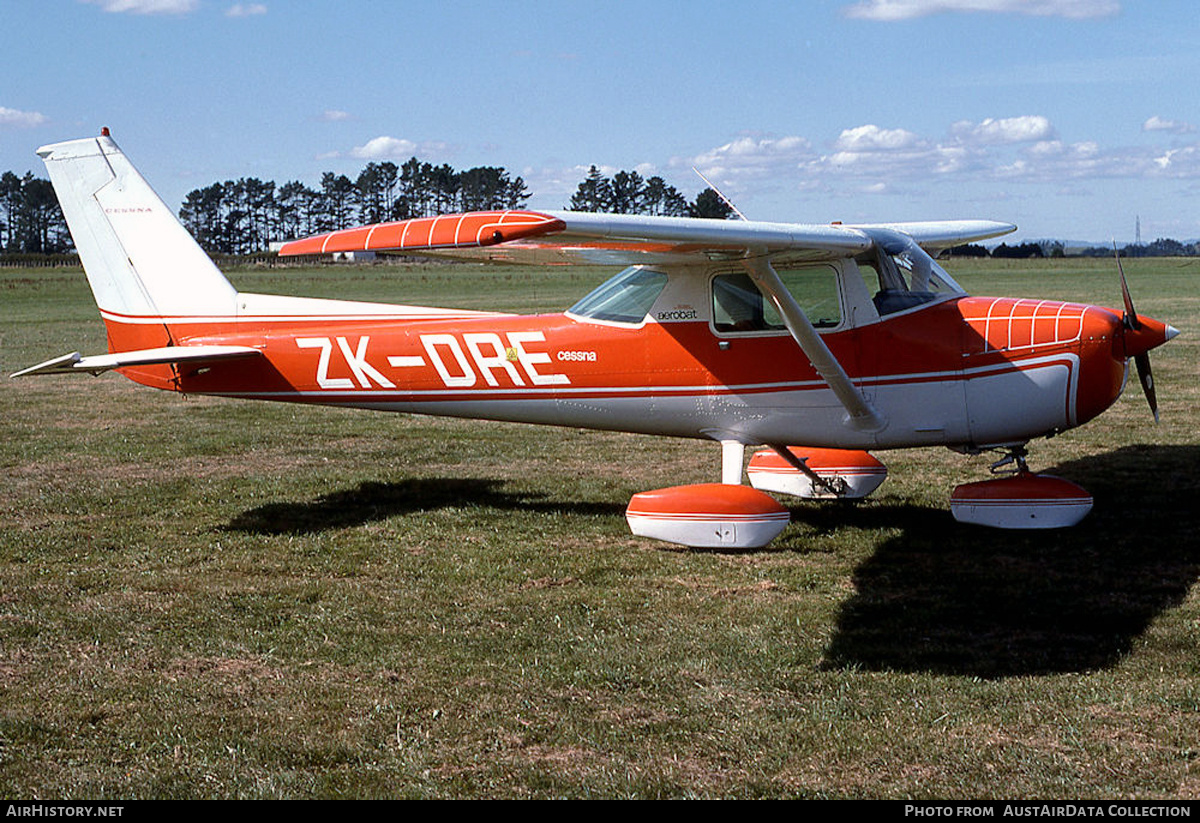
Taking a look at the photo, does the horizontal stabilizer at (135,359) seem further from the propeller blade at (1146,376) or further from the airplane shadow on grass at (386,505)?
the propeller blade at (1146,376)

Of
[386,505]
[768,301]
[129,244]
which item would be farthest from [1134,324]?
[129,244]

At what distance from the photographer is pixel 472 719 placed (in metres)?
4.90

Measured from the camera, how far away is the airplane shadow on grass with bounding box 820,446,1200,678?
555 centimetres

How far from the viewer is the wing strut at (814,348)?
688cm

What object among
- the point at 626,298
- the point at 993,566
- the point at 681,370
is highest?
the point at 626,298

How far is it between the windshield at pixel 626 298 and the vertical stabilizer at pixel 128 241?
3039 millimetres

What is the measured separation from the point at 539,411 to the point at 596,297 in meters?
0.96

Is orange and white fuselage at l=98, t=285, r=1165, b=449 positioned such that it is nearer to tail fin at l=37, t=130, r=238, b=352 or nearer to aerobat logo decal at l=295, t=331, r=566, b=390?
aerobat logo decal at l=295, t=331, r=566, b=390

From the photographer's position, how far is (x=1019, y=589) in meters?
6.58

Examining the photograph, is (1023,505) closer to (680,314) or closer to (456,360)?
(680,314)

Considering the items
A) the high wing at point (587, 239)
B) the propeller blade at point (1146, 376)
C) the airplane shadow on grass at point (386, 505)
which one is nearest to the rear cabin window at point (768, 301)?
the high wing at point (587, 239)

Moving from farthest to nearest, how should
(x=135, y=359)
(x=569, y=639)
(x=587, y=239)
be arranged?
(x=135, y=359)
(x=569, y=639)
(x=587, y=239)

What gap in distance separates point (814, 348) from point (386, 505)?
3935mm

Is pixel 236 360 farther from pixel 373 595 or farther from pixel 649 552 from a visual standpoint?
pixel 649 552
